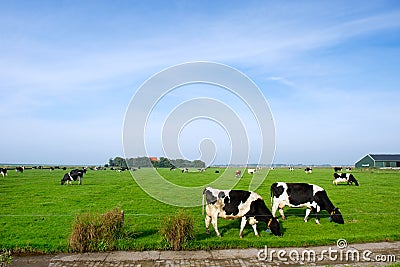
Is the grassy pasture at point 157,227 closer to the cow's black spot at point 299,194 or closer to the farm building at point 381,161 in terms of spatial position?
the cow's black spot at point 299,194

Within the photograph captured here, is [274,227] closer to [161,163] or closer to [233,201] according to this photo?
[233,201]

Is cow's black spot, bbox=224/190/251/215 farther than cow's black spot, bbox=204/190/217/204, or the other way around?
cow's black spot, bbox=204/190/217/204

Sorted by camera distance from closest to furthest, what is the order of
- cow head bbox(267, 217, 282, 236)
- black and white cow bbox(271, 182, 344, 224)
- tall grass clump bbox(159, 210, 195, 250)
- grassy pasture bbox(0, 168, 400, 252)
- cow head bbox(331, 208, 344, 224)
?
tall grass clump bbox(159, 210, 195, 250) < grassy pasture bbox(0, 168, 400, 252) < cow head bbox(267, 217, 282, 236) < cow head bbox(331, 208, 344, 224) < black and white cow bbox(271, 182, 344, 224)

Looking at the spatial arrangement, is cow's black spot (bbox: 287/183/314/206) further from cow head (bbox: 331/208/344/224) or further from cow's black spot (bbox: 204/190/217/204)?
cow's black spot (bbox: 204/190/217/204)

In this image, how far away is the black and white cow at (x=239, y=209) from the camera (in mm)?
12266

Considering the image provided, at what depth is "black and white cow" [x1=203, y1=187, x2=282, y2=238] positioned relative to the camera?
12266 millimetres

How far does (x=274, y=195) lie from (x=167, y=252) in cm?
667

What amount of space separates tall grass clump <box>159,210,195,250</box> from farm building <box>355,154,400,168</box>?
8859cm

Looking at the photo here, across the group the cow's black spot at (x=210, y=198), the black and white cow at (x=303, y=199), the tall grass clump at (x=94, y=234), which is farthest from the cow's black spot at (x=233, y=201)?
the tall grass clump at (x=94, y=234)

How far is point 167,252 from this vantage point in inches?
410

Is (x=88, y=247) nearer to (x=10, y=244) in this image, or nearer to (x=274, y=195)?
(x=10, y=244)

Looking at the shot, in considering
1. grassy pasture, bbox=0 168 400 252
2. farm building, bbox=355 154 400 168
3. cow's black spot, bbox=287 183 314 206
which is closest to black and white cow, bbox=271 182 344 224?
cow's black spot, bbox=287 183 314 206

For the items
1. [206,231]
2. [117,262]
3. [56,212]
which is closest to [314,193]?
[206,231]

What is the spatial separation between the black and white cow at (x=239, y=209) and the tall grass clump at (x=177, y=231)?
1539mm
